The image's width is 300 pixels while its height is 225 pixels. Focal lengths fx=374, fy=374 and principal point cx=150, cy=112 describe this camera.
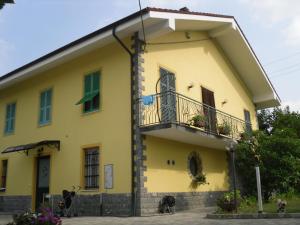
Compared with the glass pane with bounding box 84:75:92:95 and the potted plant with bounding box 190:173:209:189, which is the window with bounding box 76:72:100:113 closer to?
the glass pane with bounding box 84:75:92:95

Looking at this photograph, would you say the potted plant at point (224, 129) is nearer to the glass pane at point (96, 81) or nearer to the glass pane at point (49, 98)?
the glass pane at point (96, 81)

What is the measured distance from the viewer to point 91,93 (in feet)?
45.2

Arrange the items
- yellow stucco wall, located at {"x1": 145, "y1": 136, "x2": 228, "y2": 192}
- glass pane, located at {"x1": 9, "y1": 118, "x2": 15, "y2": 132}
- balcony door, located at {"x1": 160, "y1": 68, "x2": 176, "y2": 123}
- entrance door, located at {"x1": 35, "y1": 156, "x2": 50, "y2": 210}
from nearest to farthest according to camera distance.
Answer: yellow stucco wall, located at {"x1": 145, "y1": 136, "x2": 228, "y2": 192}
balcony door, located at {"x1": 160, "y1": 68, "x2": 176, "y2": 123}
entrance door, located at {"x1": 35, "y1": 156, "x2": 50, "y2": 210}
glass pane, located at {"x1": 9, "y1": 118, "x2": 15, "y2": 132}

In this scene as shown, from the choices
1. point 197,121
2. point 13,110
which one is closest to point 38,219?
point 197,121

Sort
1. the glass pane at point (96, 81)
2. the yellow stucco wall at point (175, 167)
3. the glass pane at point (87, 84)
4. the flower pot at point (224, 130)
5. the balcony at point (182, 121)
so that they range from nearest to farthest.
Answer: the balcony at point (182, 121), the yellow stucco wall at point (175, 167), the glass pane at point (96, 81), the glass pane at point (87, 84), the flower pot at point (224, 130)

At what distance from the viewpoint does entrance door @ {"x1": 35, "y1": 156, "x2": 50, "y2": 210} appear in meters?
14.7

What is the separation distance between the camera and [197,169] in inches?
582

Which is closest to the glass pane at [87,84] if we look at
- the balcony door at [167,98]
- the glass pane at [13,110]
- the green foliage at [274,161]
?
the balcony door at [167,98]

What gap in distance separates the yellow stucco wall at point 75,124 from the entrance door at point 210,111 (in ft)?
11.8

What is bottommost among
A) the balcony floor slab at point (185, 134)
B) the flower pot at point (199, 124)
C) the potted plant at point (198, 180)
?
the potted plant at point (198, 180)

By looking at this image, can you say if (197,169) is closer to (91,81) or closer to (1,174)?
(91,81)

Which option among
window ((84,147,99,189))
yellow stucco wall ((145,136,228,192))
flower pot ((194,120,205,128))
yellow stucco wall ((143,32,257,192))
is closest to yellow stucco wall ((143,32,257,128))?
yellow stucco wall ((143,32,257,192))

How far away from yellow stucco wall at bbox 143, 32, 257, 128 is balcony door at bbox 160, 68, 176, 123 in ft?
0.96

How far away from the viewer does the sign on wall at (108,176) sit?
1210 cm
